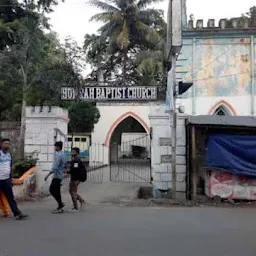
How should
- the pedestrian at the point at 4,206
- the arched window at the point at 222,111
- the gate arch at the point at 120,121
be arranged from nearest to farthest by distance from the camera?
the pedestrian at the point at 4,206 → the arched window at the point at 222,111 → the gate arch at the point at 120,121

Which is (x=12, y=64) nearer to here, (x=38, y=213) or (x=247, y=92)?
(x=38, y=213)

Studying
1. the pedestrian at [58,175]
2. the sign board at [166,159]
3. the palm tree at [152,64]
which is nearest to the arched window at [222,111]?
the sign board at [166,159]

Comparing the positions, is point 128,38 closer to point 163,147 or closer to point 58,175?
point 163,147

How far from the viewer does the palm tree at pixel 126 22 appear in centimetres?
3831

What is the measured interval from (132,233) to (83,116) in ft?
80.8

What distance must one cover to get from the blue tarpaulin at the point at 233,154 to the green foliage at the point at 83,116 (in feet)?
62.8

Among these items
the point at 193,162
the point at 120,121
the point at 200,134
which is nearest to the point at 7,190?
the point at 193,162

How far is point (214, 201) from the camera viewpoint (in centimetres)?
1302

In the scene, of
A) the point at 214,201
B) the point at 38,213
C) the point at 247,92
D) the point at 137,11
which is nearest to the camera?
the point at 38,213

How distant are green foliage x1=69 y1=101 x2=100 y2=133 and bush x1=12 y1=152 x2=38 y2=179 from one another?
56.6ft

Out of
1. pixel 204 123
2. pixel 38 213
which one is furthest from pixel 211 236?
pixel 204 123

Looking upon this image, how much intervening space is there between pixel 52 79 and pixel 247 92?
34.5 ft

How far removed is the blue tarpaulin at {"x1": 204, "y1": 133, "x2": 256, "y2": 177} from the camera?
13.0m

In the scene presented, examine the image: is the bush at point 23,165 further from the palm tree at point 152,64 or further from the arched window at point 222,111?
the palm tree at point 152,64
